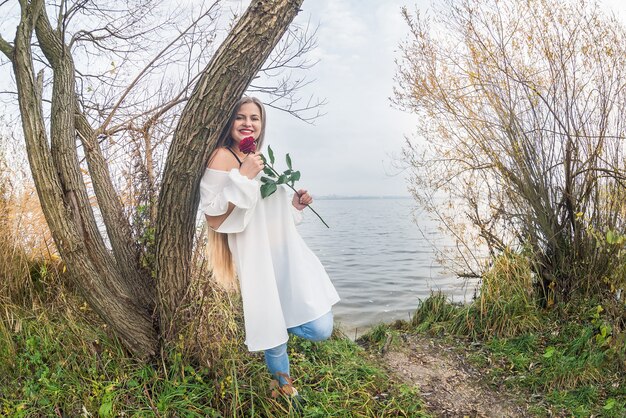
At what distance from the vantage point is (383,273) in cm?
952

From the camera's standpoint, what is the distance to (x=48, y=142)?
10.5ft

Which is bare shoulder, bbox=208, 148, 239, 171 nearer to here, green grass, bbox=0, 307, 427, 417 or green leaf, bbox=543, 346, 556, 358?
green grass, bbox=0, 307, 427, 417

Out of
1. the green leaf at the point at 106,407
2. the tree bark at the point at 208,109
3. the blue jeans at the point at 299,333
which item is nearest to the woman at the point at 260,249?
the blue jeans at the point at 299,333

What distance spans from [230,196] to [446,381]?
2742 millimetres

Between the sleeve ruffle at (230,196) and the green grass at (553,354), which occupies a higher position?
the sleeve ruffle at (230,196)

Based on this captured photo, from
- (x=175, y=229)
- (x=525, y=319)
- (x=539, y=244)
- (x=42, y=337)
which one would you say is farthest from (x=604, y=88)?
(x=42, y=337)

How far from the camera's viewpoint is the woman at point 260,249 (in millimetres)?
2666

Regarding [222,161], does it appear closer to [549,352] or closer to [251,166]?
Answer: [251,166]

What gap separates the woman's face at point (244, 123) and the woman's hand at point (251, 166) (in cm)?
28

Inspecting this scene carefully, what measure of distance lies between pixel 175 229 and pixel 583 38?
451 cm

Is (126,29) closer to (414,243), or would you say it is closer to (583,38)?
(583,38)

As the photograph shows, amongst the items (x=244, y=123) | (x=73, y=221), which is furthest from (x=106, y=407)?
(x=244, y=123)

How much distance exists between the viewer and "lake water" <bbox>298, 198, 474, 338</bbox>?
6188 mm

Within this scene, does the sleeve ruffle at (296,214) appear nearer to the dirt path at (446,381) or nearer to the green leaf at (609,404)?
the dirt path at (446,381)
